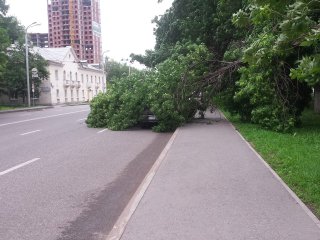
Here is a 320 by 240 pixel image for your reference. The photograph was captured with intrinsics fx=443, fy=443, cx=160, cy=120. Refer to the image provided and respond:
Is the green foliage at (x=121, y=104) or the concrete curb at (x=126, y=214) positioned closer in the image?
the concrete curb at (x=126, y=214)

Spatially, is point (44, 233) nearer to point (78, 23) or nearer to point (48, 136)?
point (48, 136)

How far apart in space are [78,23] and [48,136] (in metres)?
73.3

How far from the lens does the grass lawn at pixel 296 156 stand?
715 cm

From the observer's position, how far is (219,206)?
6141 mm

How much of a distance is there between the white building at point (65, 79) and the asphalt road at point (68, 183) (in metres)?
51.3

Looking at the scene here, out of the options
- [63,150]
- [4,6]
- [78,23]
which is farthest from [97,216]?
[78,23]

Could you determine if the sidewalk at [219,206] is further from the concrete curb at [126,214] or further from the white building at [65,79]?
the white building at [65,79]

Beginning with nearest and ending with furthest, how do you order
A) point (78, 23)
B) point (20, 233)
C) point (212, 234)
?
point (212, 234) < point (20, 233) < point (78, 23)

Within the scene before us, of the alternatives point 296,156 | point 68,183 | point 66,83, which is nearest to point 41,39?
point 66,83

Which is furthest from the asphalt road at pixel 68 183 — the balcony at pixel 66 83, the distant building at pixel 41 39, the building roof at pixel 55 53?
the distant building at pixel 41 39

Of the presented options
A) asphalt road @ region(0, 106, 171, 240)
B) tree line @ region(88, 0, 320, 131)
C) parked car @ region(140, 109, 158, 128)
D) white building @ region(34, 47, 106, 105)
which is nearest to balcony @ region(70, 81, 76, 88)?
white building @ region(34, 47, 106, 105)

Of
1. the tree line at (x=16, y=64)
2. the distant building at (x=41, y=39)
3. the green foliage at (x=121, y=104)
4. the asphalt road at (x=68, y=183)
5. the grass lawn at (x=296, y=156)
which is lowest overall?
the asphalt road at (x=68, y=183)

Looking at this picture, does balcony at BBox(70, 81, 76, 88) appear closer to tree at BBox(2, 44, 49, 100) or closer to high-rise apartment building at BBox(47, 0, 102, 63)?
high-rise apartment building at BBox(47, 0, 102, 63)

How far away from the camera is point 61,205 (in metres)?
6.88
